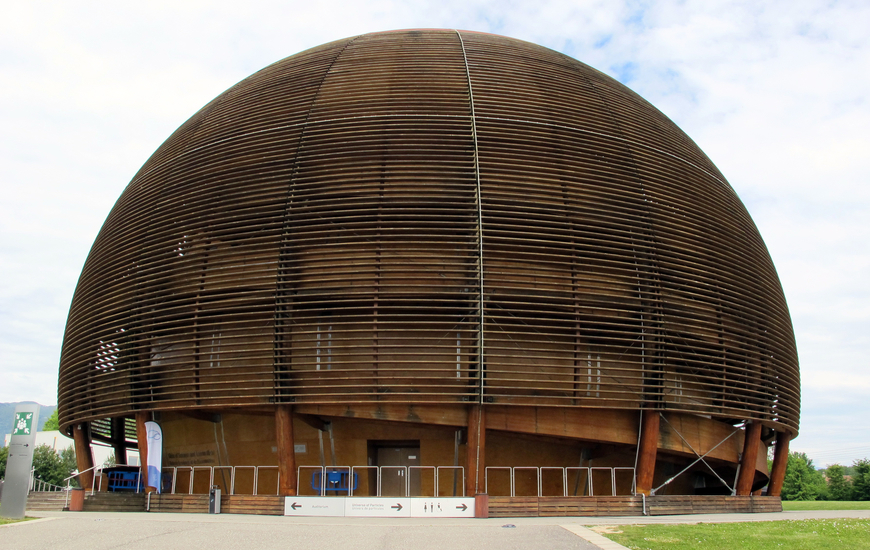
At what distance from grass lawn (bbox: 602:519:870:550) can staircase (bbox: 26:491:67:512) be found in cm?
1719

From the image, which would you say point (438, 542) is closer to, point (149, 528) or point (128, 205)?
point (149, 528)

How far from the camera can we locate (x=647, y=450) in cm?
1772

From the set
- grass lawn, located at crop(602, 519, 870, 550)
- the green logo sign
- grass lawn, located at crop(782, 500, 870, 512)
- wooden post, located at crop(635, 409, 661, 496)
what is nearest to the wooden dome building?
wooden post, located at crop(635, 409, 661, 496)

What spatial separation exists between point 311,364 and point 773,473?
1568 centimetres

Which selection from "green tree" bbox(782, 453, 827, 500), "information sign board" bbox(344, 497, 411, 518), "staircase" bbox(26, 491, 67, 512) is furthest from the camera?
"green tree" bbox(782, 453, 827, 500)

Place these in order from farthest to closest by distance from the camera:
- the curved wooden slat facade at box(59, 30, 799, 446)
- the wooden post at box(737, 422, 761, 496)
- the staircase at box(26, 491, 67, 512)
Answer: the staircase at box(26, 491, 67, 512)
the wooden post at box(737, 422, 761, 496)
the curved wooden slat facade at box(59, 30, 799, 446)

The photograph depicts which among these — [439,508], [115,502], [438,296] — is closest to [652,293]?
[438,296]

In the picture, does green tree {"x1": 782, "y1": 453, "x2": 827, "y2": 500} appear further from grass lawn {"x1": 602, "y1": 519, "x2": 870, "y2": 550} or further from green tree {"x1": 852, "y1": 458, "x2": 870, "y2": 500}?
grass lawn {"x1": 602, "y1": 519, "x2": 870, "y2": 550}

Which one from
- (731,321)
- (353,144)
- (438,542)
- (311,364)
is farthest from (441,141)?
(438,542)

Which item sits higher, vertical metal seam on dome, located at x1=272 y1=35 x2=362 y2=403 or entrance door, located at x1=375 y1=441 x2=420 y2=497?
vertical metal seam on dome, located at x1=272 y1=35 x2=362 y2=403

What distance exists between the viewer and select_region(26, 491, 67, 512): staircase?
21.0 metres

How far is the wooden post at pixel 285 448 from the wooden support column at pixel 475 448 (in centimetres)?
427

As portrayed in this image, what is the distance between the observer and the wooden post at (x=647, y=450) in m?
17.6

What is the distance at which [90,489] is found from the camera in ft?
70.3
